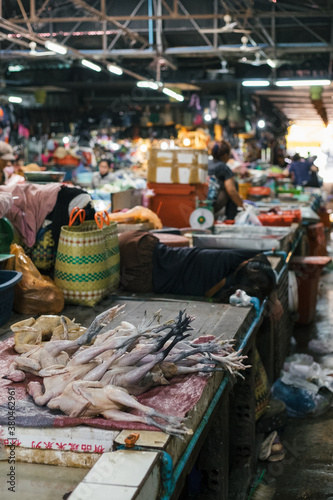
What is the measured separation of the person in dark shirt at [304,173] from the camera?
17953mm

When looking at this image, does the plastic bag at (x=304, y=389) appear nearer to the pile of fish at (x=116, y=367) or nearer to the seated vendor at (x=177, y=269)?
the seated vendor at (x=177, y=269)

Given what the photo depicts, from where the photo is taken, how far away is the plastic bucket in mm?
6703

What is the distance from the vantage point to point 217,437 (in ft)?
9.78

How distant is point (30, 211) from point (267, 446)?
2467 millimetres

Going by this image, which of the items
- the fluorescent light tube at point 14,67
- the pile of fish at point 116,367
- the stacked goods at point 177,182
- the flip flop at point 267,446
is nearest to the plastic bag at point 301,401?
the flip flop at point 267,446

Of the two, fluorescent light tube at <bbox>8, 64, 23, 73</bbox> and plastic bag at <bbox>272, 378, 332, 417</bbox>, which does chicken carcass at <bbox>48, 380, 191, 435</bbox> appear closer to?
plastic bag at <bbox>272, 378, 332, 417</bbox>

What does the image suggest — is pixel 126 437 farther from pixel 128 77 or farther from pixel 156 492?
pixel 128 77

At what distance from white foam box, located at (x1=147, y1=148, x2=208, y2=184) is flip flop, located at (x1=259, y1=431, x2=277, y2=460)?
11.0 ft

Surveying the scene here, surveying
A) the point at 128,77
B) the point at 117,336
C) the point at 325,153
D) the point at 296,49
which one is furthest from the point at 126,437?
the point at 325,153

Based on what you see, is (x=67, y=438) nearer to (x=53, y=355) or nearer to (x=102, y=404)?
(x=102, y=404)

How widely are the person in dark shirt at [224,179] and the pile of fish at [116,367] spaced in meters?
5.06

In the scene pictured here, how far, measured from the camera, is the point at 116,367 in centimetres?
238

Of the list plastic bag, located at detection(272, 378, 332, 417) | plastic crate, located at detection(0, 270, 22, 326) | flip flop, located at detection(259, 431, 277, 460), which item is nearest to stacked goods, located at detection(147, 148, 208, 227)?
plastic bag, located at detection(272, 378, 332, 417)

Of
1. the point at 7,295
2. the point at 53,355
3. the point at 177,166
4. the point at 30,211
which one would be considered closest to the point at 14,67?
the point at 177,166
